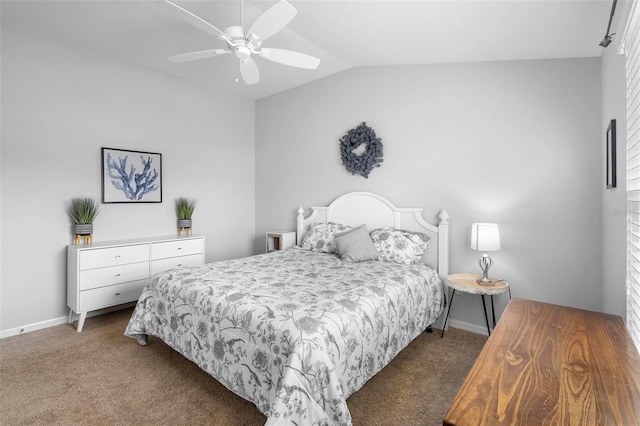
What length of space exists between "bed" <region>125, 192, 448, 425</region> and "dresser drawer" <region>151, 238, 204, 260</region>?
1.00 m

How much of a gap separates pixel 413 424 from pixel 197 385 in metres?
1.39

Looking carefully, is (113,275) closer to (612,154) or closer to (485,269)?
(485,269)

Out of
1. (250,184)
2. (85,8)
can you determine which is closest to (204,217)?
(250,184)

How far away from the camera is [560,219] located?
9.14ft

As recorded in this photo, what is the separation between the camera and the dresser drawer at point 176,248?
357 centimetres

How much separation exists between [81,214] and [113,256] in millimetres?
519

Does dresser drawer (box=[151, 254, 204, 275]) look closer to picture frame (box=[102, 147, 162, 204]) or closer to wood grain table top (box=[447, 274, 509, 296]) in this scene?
picture frame (box=[102, 147, 162, 204])

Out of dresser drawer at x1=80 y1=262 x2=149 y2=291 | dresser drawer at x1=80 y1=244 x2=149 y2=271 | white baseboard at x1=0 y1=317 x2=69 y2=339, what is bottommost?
white baseboard at x1=0 y1=317 x2=69 y2=339

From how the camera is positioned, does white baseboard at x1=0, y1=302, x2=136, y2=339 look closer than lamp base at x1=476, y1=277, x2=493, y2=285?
No

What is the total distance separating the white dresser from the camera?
122 inches

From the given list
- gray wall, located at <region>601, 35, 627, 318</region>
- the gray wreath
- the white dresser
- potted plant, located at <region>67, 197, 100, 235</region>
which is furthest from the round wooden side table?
potted plant, located at <region>67, 197, 100, 235</region>

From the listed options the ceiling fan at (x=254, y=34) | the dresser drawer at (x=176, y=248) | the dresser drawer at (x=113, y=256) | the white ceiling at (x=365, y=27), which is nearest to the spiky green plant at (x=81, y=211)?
the dresser drawer at (x=113, y=256)

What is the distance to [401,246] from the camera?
323 cm

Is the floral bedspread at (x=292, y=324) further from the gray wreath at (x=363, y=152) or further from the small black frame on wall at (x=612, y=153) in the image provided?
the small black frame on wall at (x=612, y=153)
